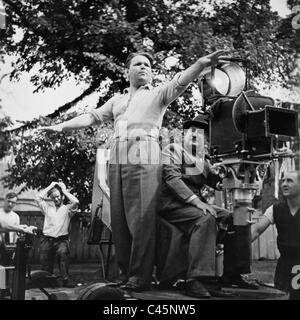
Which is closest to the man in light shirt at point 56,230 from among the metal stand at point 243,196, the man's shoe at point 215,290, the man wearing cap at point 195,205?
the man wearing cap at point 195,205

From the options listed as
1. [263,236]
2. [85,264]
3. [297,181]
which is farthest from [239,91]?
[85,264]

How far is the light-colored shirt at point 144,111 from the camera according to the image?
2.88 meters

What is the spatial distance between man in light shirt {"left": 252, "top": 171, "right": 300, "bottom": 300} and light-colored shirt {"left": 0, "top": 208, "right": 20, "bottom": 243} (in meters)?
1.34

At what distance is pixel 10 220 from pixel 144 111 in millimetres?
1021

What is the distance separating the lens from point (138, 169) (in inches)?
113

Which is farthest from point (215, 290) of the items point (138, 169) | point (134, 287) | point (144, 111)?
point (144, 111)

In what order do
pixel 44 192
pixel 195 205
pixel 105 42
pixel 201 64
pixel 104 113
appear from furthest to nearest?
pixel 105 42, pixel 44 192, pixel 104 113, pixel 195 205, pixel 201 64

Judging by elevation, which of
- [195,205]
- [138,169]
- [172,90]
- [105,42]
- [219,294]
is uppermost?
[105,42]

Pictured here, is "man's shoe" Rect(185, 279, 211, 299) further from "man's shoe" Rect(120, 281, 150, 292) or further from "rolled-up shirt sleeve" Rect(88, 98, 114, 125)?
"rolled-up shirt sleeve" Rect(88, 98, 114, 125)

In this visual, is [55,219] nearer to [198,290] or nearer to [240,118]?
[198,290]

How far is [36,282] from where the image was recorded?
3.03 metres

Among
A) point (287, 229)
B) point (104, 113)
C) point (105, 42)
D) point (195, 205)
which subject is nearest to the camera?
point (195, 205)

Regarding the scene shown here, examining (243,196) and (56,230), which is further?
(56,230)

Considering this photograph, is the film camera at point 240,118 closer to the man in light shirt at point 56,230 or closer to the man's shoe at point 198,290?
the man's shoe at point 198,290
